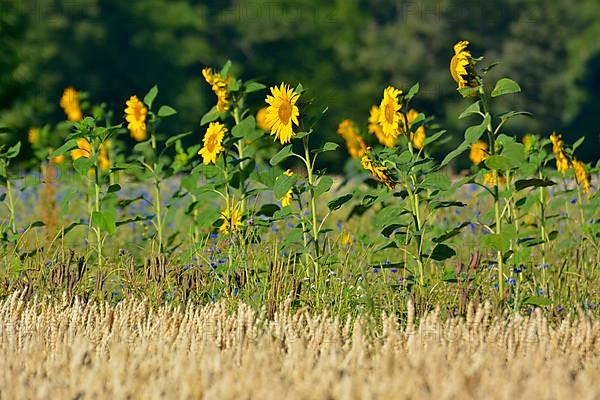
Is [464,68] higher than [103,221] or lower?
higher

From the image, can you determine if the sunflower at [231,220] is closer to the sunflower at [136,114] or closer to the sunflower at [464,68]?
the sunflower at [136,114]

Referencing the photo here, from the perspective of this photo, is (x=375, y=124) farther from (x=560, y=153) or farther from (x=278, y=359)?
(x=278, y=359)

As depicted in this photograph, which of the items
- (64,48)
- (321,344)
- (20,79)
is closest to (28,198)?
(321,344)

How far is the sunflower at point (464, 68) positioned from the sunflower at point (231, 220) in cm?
139

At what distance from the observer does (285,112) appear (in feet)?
16.6

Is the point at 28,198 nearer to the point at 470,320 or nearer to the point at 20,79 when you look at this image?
the point at 470,320

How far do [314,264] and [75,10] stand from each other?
1031 inches

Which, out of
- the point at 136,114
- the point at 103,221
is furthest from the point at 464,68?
the point at 136,114

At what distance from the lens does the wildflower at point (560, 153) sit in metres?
5.79

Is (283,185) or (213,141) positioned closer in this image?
(283,185)

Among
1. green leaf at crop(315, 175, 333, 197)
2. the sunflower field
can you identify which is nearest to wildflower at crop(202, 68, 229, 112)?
the sunflower field

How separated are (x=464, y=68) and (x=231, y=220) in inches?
57.7

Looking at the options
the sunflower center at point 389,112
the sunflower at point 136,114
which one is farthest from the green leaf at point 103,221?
the sunflower center at point 389,112

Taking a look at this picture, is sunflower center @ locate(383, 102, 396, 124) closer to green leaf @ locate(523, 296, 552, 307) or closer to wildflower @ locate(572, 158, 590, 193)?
green leaf @ locate(523, 296, 552, 307)
